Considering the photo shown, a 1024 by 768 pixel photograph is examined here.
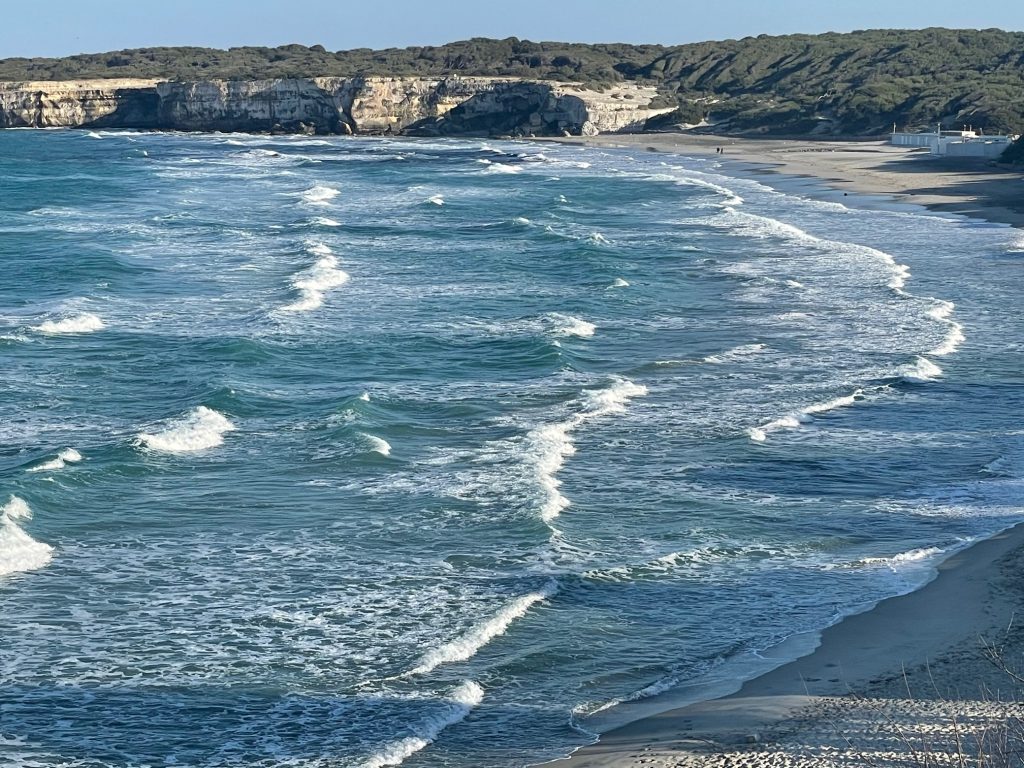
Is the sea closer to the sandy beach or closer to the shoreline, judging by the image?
the shoreline

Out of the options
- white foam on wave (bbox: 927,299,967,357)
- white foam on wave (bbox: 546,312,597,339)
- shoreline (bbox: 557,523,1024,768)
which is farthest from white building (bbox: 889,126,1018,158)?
shoreline (bbox: 557,523,1024,768)

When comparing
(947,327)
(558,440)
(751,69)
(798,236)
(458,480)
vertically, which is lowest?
(458,480)

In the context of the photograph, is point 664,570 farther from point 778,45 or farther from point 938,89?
point 778,45

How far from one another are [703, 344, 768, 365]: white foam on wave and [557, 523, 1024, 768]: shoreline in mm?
12635

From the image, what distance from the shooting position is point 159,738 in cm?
1241

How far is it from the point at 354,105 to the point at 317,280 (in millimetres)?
85920

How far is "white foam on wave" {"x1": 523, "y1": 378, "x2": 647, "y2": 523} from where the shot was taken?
1927 cm

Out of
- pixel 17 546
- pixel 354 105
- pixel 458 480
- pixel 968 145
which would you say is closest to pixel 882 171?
pixel 968 145

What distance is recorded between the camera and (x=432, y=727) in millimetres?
12508

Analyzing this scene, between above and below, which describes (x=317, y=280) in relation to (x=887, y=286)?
below

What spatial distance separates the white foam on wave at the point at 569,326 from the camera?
31.2 meters

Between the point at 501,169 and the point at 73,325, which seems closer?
the point at 73,325

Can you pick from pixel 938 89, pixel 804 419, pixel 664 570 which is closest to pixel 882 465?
pixel 804 419

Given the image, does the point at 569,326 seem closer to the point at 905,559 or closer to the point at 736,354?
the point at 736,354
